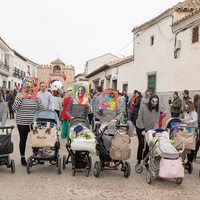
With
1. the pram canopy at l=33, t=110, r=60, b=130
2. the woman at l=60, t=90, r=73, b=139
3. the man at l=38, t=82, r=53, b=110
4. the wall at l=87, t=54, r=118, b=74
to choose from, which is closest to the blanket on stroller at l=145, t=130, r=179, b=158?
the pram canopy at l=33, t=110, r=60, b=130

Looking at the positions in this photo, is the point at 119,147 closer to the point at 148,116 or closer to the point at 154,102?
the point at 148,116

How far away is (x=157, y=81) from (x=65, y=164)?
995 cm

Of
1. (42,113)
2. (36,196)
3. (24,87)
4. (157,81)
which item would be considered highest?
(157,81)

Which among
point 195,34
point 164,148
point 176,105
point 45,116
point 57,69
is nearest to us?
point 164,148

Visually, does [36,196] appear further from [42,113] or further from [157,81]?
[157,81]

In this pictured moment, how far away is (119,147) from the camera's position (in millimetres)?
5113

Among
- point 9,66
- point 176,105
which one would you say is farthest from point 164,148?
point 9,66

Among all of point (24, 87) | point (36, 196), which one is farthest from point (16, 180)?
point (24, 87)

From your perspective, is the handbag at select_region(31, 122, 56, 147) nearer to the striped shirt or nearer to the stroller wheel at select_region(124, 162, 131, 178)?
the striped shirt

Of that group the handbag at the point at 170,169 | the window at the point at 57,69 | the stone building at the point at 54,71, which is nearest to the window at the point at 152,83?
the handbag at the point at 170,169

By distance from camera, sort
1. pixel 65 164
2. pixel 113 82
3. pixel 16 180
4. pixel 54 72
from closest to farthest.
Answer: pixel 16 180, pixel 65 164, pixel 113 82, pixel 54 72

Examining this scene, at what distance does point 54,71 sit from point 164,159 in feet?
209

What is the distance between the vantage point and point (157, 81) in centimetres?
1462

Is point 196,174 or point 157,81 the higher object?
point 157,81
